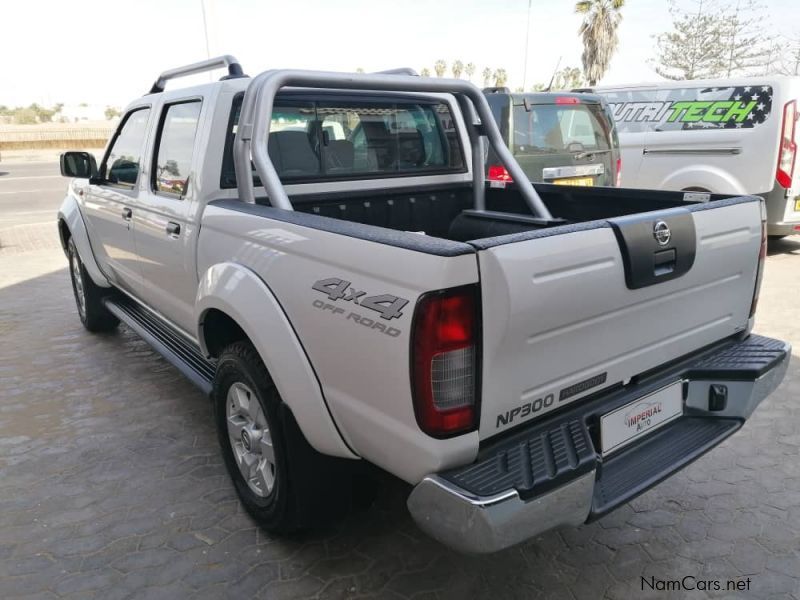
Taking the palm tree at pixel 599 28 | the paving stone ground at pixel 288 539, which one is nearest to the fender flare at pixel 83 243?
the paving stone ground at pixel 288 539

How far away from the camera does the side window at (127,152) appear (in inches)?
147

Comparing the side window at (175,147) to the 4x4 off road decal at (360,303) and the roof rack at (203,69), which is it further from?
the 4x4 off road decal at (360,303)

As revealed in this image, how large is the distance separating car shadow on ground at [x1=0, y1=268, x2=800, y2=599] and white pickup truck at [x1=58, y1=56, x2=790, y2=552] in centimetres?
24

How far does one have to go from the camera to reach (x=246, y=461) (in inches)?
103

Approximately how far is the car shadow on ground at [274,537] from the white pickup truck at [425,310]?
24cm

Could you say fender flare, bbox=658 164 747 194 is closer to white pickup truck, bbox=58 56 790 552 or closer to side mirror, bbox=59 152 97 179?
white pickup truck, bbox=58 56 790 552

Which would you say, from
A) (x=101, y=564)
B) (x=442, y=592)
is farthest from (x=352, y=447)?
(x=101, y=564)

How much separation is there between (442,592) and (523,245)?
54.8 inches

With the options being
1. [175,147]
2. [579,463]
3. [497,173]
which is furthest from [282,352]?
[497,173]

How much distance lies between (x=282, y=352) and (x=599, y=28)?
35.4m

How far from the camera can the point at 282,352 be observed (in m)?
2.14

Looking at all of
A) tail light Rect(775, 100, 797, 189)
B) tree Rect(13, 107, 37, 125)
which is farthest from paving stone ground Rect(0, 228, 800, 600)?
tree Rect(13, 107, 37, 125)

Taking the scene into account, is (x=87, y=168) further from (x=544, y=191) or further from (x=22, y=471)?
(x=544, y=191)

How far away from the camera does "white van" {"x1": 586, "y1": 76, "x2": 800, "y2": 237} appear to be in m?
7.14
